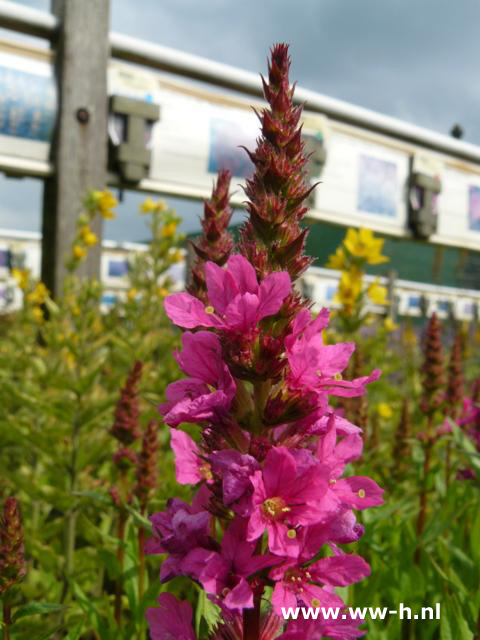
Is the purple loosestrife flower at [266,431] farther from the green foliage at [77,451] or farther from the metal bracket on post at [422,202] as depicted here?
the metal bracket on post at [422,202]

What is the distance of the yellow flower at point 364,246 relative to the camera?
134 inches

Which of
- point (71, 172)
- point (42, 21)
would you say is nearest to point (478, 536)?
point (71, 172)

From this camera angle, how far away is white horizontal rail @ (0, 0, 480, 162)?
4.01m

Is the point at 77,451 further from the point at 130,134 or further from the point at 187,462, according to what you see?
the point at 130,134

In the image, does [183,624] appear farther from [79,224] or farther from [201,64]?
[201,64]

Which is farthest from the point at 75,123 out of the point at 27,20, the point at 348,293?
the point at 348,293

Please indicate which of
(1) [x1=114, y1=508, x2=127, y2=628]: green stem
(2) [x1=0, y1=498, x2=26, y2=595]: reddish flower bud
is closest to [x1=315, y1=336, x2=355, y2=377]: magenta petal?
(2) [x1=0, y1=498, x2=26, y2=595]: reddish flower bud

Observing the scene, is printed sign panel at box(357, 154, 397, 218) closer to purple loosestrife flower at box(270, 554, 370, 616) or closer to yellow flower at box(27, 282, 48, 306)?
yellow flower at box(27, 282, 48, 306)

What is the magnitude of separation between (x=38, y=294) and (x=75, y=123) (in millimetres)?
1219

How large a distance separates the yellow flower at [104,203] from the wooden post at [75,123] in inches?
10.3

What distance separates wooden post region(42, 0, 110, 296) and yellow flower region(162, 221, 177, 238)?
512mm

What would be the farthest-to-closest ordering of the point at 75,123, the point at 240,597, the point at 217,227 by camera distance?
the point at 75,123 → the point at 217,227 → the point at 240,597

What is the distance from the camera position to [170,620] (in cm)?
86

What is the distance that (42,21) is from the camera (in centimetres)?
405
